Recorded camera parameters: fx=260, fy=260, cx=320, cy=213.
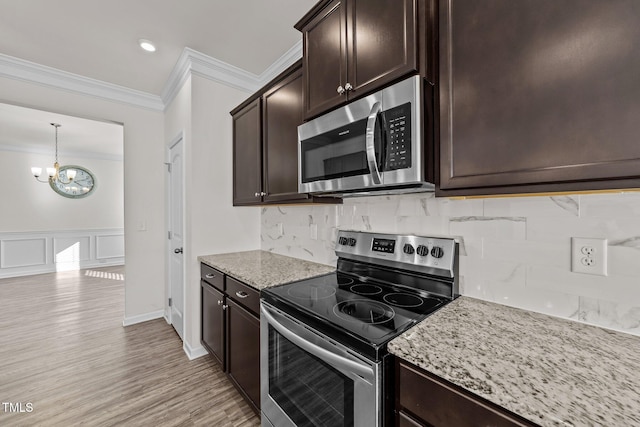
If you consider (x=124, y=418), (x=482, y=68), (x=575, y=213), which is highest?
(x=482, y=68)

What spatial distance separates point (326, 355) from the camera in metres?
1.00

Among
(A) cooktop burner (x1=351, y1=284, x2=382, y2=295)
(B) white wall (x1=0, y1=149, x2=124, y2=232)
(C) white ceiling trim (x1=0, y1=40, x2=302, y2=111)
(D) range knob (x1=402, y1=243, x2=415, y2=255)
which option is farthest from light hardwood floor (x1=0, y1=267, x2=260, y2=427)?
(B) white wall (x1=0, y1=149, x2=124, y2=232)

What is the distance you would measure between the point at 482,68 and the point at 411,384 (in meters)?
1.06

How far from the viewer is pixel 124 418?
5.46ft

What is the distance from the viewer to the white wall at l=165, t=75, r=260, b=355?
7.69ft

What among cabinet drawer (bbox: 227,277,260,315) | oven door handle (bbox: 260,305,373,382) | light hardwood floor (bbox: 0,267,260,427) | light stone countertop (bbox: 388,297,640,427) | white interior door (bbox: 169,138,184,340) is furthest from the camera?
white interior door (bbox: 169,138,184,340)

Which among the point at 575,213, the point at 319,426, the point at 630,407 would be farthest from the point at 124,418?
the point at 575,213

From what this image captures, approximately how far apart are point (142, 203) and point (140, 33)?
186cm

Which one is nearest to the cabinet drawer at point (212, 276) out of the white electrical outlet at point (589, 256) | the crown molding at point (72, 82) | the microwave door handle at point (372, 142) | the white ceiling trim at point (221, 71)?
the microwave door handle at point (372, 142)

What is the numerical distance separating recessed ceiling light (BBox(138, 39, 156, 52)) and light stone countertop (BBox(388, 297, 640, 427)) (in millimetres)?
2789

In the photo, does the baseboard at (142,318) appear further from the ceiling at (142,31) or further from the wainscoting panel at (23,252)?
the wainscoting panel at (23,252)

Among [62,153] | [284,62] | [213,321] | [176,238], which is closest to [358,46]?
[284,62]

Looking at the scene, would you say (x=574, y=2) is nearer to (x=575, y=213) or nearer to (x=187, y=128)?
(x=575, y=213)

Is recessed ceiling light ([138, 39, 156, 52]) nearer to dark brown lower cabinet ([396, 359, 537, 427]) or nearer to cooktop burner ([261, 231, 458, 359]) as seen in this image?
cooktop burner ([261, 231, 458, 359])
